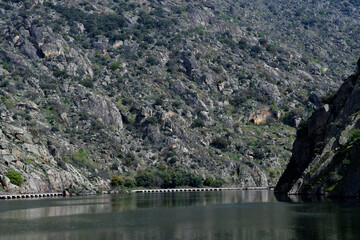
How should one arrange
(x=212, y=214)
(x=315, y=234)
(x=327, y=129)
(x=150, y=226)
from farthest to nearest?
1. (x=327, y=129)
2. (x=212, y=214)
3. (x=150, y=226)
4. (x=315, y=234)

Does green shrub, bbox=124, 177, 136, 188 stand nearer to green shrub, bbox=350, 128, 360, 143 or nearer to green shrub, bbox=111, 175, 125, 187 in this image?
green shrub, bbox=111, 175, 125, 187

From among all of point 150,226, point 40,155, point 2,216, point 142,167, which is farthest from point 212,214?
point 142,167

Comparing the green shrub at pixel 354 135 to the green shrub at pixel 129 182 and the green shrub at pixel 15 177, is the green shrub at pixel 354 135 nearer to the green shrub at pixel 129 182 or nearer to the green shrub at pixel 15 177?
the green shrub at pixel 15 177

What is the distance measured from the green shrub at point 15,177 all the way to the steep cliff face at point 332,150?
259 ft

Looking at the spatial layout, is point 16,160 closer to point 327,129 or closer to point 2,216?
point 2,216

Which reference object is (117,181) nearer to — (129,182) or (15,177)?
(129,182)

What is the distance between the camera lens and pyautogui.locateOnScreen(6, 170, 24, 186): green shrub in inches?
5531

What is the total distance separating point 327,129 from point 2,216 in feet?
272

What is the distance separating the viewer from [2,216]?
84.4 meters

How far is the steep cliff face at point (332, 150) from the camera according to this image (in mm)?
96000

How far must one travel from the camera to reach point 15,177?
142m

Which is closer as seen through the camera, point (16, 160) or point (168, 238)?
point (168, 238)

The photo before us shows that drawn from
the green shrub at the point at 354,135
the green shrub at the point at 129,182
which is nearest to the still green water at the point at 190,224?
the green shrub at the point at 354,135

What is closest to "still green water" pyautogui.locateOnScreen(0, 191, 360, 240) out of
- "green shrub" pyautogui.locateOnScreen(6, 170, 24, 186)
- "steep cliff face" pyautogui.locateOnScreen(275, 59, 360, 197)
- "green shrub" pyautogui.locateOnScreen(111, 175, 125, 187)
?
"steep cliff face" pyautogui.locateOnScreen(275, 59, 360, 197)
